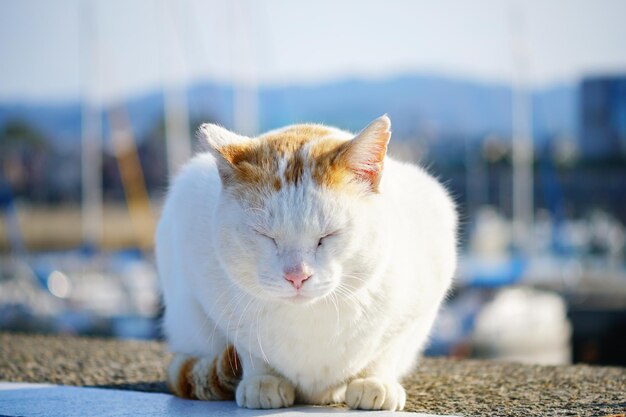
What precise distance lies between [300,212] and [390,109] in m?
38.1

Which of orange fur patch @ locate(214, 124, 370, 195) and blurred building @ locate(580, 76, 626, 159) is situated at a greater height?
orange fur patch @ locate(214, 124, 370, 195)

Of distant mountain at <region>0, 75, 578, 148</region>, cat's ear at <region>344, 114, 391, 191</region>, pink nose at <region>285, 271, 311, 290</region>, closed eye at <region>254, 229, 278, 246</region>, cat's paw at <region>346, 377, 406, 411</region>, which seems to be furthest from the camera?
distant mountain at <region>0, 75, 578, 148</region>

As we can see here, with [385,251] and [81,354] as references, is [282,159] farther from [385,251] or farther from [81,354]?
[81,354]

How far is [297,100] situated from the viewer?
1082 inches

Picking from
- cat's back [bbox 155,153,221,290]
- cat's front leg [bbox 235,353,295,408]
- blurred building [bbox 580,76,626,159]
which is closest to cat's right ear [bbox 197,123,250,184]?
cat's back [bbox 155,153,221,290]

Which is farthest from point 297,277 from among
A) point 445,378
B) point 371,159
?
point 445,378

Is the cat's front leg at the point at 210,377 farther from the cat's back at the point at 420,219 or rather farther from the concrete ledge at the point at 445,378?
the cat's back at the point at 420,219

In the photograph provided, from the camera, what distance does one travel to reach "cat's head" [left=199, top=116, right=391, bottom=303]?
277 centimetres

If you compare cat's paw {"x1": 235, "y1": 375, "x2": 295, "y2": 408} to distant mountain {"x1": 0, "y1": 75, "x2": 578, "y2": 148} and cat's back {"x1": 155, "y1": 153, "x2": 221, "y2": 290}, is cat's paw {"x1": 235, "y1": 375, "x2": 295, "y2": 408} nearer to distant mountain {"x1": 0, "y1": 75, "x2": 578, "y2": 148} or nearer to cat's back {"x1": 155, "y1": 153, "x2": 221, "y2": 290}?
cat's back {"x1": 155, "y1": 153, "x2": 221, "y2": 290}

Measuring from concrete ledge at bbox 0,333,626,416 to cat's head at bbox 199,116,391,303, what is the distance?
87 cm

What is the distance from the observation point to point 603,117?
4222 cm

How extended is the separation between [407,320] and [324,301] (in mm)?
472

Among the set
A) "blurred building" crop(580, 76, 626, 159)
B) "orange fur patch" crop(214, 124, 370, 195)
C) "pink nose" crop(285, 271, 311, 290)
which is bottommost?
"blurred building" crop(580, 76, 626, 159)

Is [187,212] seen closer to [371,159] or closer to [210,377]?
[210,377]
